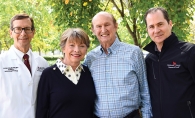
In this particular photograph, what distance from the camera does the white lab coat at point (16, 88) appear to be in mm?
2828

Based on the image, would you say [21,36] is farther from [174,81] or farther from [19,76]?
[174,81]

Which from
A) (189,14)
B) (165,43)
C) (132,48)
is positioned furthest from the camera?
(189,14)

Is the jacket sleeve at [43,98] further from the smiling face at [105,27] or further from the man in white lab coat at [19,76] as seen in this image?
the smiling face at [105,27]

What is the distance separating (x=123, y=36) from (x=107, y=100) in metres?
8.18

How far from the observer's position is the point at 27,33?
3.07 metres

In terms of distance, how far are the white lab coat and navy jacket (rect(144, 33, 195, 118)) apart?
4.51 feet

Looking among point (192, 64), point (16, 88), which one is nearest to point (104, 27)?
point (192, 64)

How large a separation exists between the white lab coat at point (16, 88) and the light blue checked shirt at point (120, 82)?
2.45ft

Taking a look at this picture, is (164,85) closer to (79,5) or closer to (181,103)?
(181,103)

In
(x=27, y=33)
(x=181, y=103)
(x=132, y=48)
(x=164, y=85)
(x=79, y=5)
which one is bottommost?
(x=181, y=103)

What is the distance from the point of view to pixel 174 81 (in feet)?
9.36

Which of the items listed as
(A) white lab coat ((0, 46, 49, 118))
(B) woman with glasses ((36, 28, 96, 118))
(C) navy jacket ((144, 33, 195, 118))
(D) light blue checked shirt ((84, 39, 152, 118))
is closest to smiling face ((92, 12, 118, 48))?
(D) light blue checked shirt ((84, 39, 152, 118))

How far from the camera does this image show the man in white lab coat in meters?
2.83

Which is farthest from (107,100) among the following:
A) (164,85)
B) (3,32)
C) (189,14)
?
(3,32)
